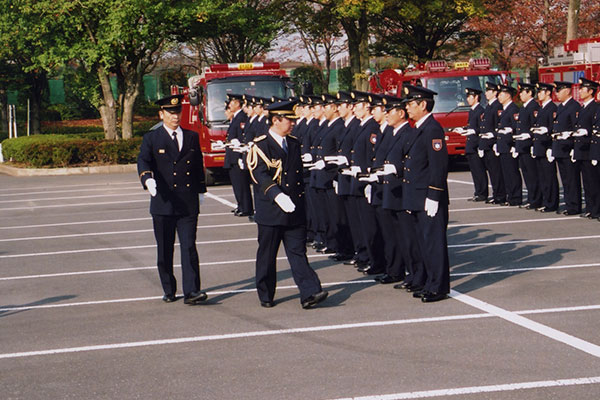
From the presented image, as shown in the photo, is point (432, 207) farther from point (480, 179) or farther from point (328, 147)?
point (480, 179)

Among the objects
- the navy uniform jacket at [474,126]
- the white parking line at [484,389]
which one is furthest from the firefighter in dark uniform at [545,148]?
the white parking line at [484,389]

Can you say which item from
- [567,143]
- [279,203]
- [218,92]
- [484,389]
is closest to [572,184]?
[567,143]

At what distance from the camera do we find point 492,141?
16.8m

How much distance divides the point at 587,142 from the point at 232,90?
9.64 metres

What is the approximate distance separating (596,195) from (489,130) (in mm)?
3228

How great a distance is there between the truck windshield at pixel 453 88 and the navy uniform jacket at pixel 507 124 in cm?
589

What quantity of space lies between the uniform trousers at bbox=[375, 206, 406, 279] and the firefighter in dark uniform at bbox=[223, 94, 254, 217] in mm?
5954

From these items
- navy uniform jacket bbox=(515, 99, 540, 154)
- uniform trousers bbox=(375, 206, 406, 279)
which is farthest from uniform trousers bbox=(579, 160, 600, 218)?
uniform trousers bbox=(375, 206, 406, 279)

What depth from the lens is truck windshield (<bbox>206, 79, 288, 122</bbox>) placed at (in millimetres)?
21406

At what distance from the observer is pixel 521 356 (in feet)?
22.0

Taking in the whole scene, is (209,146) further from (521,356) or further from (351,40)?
(351,40)

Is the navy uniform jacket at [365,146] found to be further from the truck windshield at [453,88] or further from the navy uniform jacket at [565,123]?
the truck windshield at [453,88]

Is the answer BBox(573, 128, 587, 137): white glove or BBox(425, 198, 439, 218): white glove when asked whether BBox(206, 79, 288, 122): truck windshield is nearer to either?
BBox(573, 128, 587, 137): white glove

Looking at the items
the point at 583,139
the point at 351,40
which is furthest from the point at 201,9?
the point at 583,139
